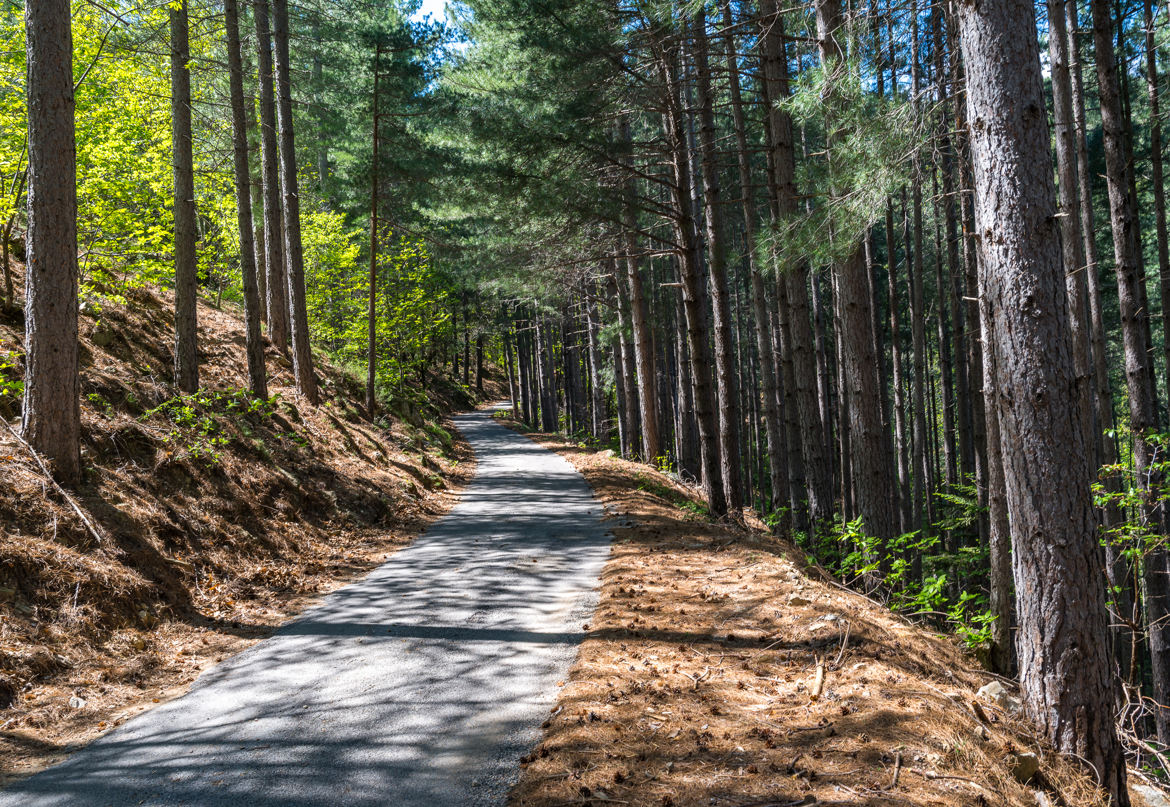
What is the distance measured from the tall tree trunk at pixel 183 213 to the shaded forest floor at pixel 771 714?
7.36 metres

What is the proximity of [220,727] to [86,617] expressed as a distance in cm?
217

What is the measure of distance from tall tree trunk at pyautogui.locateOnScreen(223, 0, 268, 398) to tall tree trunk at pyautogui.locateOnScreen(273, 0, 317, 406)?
5.00ft

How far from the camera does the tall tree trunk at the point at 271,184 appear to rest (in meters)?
14.0

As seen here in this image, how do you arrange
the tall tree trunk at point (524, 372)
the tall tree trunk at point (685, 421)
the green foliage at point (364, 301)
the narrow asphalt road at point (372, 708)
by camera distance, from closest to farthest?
the narrow asphalt road at point (372, 708), the tall tree trunk at point (685, 421), the green foliage at point (364, 301), the tall tree trunk at point (524, 372)

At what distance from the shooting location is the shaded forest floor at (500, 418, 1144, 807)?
3.41 meters

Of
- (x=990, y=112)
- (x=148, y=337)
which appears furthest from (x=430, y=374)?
(x=990, y=112)

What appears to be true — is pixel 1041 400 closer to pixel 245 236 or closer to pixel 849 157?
pixel 849 157

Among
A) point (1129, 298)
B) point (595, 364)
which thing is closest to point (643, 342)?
point (595, 364)

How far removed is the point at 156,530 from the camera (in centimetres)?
739

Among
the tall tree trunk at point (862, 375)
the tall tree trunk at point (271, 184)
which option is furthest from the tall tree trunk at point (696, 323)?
the tall tree trunk at point (271, 184)

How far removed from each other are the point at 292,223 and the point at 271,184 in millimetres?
882

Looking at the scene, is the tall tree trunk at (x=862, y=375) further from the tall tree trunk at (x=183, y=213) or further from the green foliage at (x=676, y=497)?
the tall tree trunk at (x=183, y=213)

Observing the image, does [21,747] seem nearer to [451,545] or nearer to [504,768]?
[504,768]

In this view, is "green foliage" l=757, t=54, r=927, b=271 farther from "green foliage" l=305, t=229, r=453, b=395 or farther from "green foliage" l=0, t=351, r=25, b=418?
"green foliage" l=305, t=229, r=453, b=395
